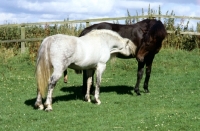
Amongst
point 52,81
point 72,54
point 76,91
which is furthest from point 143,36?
point 52,81

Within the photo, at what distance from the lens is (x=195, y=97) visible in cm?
1091

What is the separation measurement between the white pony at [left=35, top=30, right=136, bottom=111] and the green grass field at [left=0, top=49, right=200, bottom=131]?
62 cm

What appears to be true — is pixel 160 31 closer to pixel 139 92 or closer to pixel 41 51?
pixel 139 92

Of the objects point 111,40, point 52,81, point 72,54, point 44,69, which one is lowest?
point 52,81

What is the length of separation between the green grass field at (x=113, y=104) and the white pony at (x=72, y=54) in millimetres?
620

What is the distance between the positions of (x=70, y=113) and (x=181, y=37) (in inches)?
508

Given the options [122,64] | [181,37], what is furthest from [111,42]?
[181,37]

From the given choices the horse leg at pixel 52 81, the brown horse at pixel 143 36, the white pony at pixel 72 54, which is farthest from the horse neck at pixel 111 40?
the horse leg at pixel 52 81

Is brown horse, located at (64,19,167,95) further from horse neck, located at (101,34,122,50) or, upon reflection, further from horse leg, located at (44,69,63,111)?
horse leg, located at (44,69,63,111)

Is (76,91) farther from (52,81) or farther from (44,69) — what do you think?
(44,69)

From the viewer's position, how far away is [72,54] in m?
9.32

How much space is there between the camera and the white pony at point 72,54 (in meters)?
9.02

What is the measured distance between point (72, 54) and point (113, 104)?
177cm

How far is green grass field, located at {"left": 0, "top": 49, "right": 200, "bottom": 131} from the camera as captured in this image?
7914 millimetres
